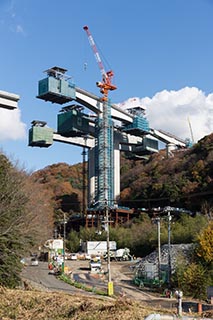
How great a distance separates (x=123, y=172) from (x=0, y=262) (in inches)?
3019

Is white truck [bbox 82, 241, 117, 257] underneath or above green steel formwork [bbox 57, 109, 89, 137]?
underneath

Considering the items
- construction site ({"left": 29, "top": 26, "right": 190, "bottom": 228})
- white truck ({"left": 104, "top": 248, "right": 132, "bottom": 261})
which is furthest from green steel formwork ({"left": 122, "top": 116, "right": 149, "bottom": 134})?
white truck ({"left": 104, "top": 248, "right": 132, "bottom": 261})

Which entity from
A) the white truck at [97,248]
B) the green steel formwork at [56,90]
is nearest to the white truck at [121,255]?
the white truck at [97,248]

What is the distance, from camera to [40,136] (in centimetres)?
6938

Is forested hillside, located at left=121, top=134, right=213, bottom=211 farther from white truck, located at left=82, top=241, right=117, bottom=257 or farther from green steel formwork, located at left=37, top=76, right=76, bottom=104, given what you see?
green steel formwork, located at left=37, top=76, right=76, bottom=104

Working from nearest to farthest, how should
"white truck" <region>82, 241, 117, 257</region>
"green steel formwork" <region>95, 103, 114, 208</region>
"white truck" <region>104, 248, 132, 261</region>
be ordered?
"white truck" <region>104, 248, 132, 261</region> → "white truck" <region>82, 241, 117, 257</region> → "green steel formwork" <region>95, 103, 114, 208</region>

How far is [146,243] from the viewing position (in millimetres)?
55594

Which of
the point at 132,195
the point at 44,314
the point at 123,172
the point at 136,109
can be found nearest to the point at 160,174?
the point at 132,195

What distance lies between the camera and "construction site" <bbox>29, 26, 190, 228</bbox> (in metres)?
66.8

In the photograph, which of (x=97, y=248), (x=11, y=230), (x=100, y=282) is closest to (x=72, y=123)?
(x=97, y=248)

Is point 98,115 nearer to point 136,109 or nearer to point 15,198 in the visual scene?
point 136,109

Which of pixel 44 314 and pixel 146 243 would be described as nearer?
pixel 44 314

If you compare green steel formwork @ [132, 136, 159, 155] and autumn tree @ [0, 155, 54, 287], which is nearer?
autumn tree @ [0, 155, 54, 287]

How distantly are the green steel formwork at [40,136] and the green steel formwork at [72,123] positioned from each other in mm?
2129
